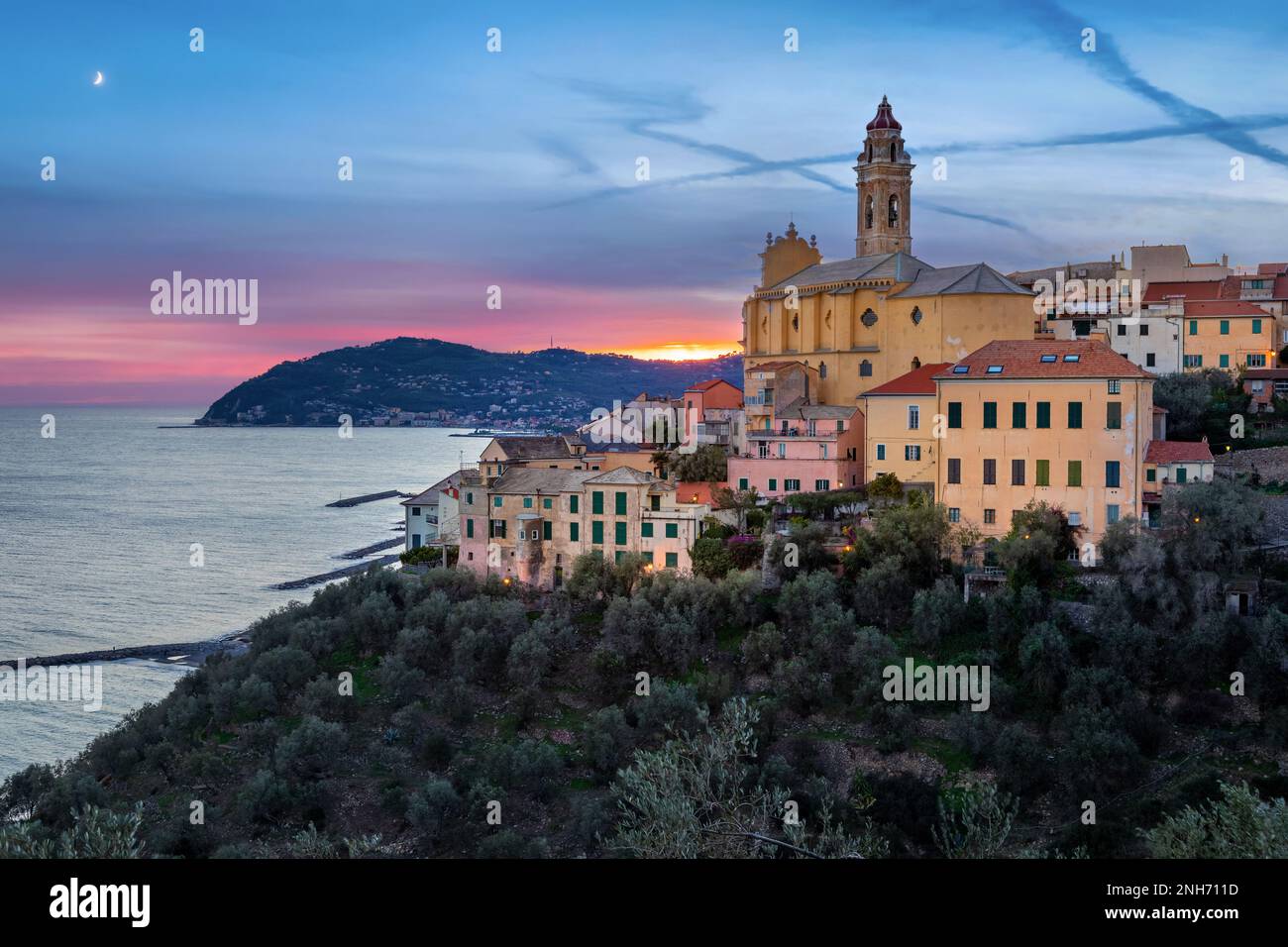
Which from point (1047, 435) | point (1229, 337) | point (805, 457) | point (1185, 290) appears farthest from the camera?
point (1185, 290)

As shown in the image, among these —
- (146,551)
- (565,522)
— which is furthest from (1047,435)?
(146,551)

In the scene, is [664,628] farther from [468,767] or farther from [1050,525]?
[1050,525]

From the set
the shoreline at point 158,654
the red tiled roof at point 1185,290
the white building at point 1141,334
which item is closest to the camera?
the white building at point 1141,334

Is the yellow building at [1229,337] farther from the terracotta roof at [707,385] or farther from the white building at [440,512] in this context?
the white building at [440,512]

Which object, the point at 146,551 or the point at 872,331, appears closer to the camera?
the point at 872,331

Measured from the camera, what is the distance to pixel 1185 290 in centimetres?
4712

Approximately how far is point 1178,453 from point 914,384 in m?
7.41

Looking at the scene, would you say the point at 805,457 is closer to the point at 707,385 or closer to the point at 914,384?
the point at 914,384

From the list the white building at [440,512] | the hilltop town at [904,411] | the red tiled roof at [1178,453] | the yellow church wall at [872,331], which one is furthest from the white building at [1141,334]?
the white building at [440,512]

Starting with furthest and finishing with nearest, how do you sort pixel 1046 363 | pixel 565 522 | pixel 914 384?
pixel 565 522 → pixel 914 384 → pixel 1046 363

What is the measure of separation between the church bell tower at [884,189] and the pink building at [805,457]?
14.1m

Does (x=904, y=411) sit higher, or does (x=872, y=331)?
(x=872, y=331)

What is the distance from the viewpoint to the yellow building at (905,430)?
33375 mm

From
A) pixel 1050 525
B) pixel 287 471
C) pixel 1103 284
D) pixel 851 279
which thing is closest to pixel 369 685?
pixel 1050 525
